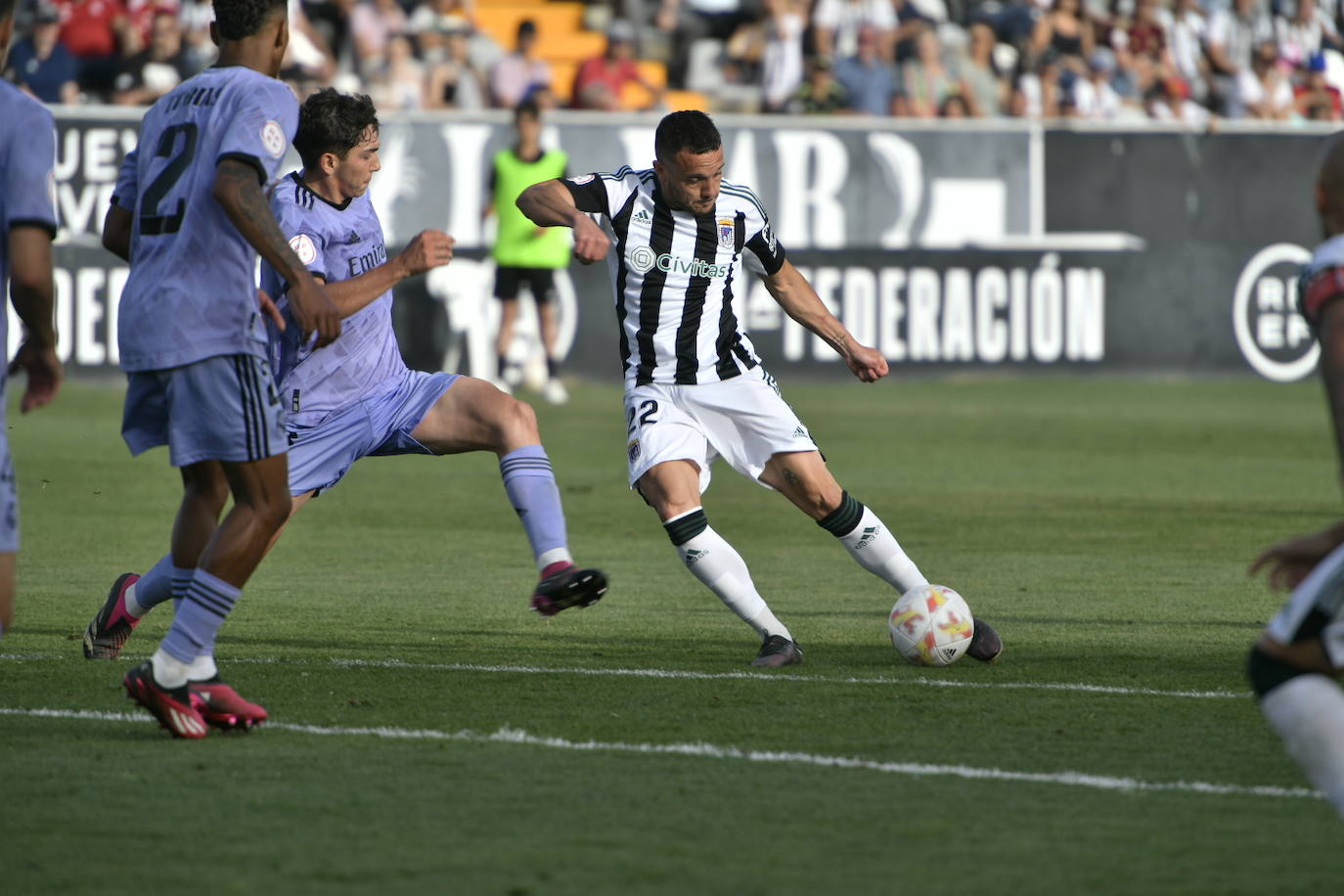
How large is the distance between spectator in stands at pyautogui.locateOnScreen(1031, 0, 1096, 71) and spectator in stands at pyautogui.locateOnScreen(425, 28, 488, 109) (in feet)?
21.2

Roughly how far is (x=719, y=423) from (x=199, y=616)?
2.36 m

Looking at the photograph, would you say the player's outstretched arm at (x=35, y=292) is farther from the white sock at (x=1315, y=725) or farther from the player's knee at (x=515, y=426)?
the white sock at (x=1315, y=725)

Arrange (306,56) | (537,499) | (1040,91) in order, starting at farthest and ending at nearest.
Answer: (1040,91), (306,56), (537,499)

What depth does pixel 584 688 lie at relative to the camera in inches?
259

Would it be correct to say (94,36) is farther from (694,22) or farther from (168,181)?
(168,181)

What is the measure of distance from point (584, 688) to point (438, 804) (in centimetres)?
169

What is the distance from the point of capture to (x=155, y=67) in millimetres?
19812

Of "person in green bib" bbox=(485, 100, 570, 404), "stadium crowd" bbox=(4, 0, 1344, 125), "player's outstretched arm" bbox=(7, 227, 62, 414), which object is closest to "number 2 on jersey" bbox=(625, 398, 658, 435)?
"player's outstretched arm" bbox=(7, 227, 62, 414)

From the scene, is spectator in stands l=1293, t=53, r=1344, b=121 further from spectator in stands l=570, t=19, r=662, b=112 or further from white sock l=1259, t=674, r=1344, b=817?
white sock l=1259, t=674, r=1344, b=817

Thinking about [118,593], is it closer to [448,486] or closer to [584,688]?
[584,688]

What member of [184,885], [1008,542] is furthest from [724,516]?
[184,885]

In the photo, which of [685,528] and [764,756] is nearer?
[764,756]

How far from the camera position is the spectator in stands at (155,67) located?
64.6 feet

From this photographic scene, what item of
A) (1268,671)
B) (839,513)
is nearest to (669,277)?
(839,513)
